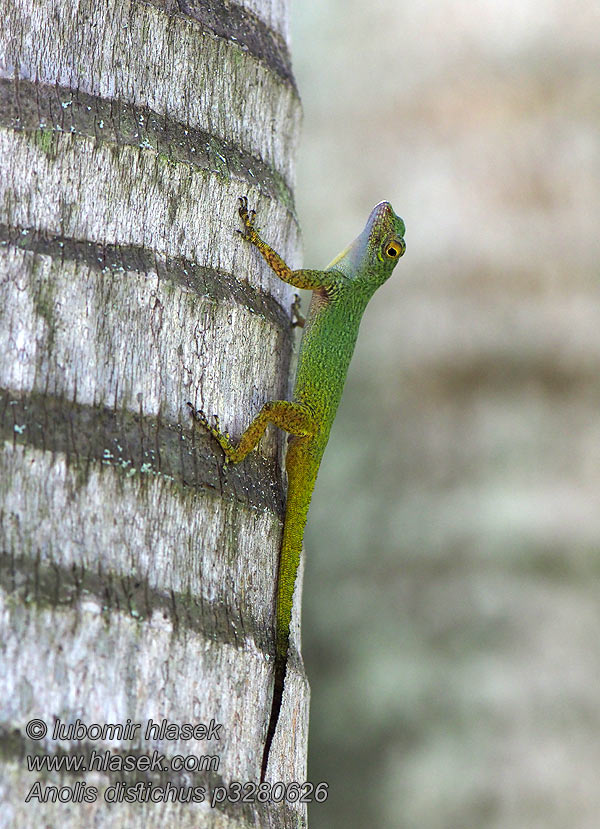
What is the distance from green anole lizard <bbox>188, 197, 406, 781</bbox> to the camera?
7.92ft

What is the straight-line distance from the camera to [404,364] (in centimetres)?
720

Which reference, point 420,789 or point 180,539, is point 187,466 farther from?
point 420,789

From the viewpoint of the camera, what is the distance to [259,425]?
8.11 feet

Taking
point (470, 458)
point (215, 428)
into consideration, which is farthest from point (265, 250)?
point (470, 458)

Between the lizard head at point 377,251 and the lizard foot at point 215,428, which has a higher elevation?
the lizard head at point 377,251

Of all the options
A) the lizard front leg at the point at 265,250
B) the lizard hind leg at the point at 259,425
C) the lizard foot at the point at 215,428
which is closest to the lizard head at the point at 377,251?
the lizard front leg at the point at 265,250

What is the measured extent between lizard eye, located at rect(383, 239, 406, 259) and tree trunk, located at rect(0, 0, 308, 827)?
200 centimetres

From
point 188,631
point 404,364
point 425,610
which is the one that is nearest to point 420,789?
point 425,610

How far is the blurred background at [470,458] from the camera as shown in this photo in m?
6.14

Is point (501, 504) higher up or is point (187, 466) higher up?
point (501, 504)

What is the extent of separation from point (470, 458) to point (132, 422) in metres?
5.00

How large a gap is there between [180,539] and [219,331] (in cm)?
56

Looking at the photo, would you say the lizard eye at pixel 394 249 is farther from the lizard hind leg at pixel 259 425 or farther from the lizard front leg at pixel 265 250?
the lizard hind leg at pixel 259 425

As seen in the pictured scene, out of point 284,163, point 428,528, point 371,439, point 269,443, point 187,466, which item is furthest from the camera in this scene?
point 371,439
